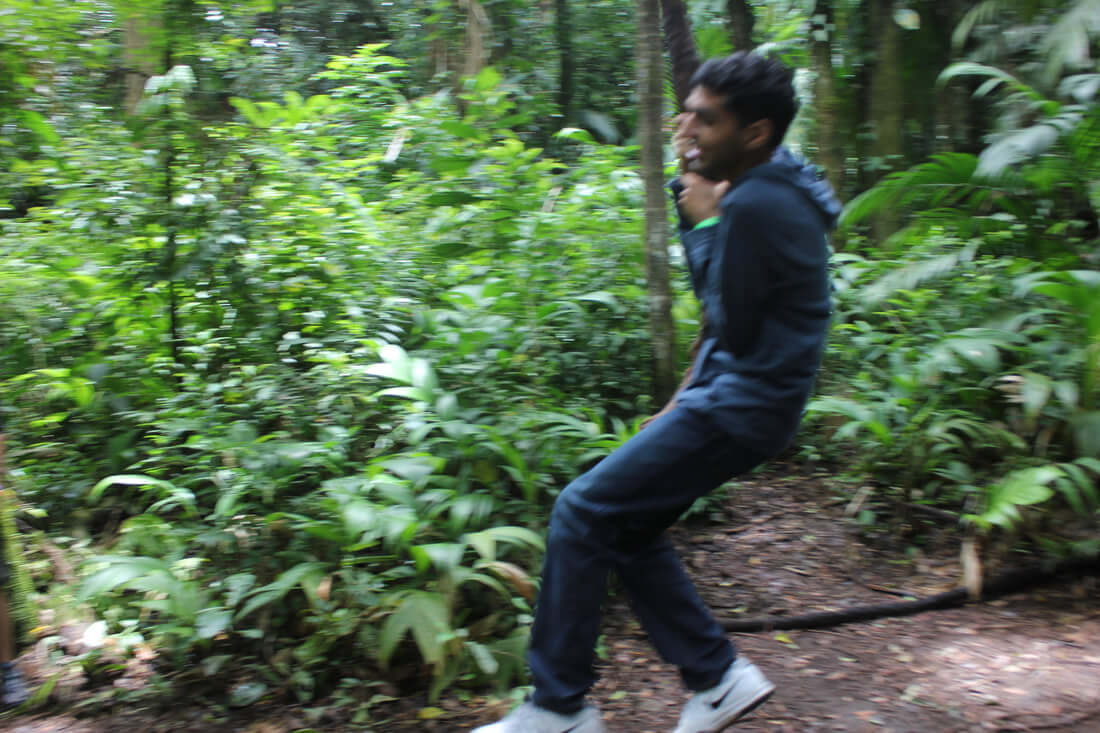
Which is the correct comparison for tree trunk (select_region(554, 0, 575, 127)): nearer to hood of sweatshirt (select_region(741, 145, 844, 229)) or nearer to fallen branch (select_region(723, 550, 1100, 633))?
fallen branch (select_region(723, 550, 1100, 633))

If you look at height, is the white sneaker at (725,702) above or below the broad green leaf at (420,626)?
above

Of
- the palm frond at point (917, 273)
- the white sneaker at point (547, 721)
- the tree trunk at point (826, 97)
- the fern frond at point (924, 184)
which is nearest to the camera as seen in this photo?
the white sneaker at point (547, 721)

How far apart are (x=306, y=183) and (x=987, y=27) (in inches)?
197

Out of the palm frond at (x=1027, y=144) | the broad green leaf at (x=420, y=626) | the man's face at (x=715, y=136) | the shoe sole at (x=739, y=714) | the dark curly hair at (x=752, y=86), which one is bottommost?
the broad green leaf at (x=420, y=626)

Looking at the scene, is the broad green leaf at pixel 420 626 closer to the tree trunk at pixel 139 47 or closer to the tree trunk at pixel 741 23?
the tree trunk at pixel 139 47

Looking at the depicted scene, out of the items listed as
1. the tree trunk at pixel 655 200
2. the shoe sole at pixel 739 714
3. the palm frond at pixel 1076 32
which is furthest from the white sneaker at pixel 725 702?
the palm frond at pixel 1076 32

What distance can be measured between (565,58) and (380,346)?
6481 millimetres

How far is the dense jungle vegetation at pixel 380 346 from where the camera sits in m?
3.44

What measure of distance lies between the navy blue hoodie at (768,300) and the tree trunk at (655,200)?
6.43 feet

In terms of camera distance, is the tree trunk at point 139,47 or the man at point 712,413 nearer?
the man at point 712,413

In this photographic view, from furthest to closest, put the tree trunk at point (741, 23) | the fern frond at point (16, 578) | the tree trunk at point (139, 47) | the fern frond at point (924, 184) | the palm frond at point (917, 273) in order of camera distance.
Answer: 1. the tree trunk at point (741, 23)
2. the fern frond at point (924, 184)
3. the palm frond at point (917, 273)
4. the tree trunk at point (139, 47)
5. the fern frond at point (16, 578)

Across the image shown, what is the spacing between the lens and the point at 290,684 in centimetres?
325

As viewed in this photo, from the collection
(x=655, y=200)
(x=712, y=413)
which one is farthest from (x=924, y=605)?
(x=655, y=200)

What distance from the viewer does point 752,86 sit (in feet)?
7.82
